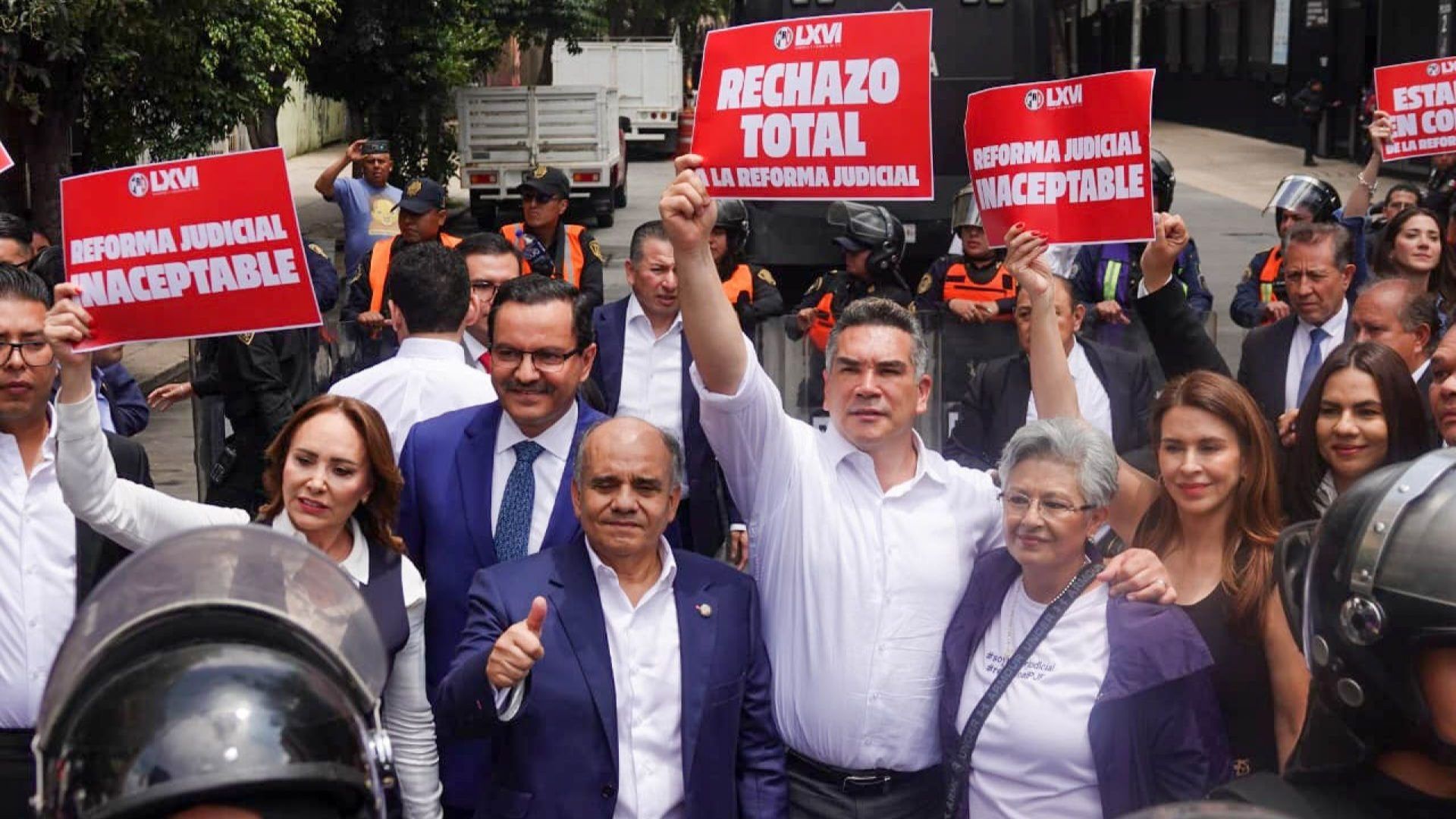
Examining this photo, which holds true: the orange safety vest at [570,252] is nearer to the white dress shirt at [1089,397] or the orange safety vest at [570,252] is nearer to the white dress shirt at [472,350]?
the white dress shirt at [472,350]

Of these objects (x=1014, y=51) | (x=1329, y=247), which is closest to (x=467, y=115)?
(x=1014, y=51)

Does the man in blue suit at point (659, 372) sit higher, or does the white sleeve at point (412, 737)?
the man in blue suit at point (659, 372)

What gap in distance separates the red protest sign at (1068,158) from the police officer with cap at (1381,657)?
332 centimetres

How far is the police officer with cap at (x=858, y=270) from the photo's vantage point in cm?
775

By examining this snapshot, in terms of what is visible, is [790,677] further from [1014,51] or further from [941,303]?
[1014,51]

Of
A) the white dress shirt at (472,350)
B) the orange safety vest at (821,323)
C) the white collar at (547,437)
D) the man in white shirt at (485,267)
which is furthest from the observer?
the orange safety vest at (821,323)

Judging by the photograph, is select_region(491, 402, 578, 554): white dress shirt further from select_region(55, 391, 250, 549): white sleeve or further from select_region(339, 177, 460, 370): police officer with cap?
select_region(339, 177, 460, 370): police officer with cap

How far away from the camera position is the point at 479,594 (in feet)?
12.1

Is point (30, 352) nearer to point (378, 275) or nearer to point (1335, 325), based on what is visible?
point (378, 275)

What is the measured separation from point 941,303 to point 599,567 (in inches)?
174

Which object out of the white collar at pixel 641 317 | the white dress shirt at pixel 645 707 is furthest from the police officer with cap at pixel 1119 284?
the white dress shirt at pixel 645 707

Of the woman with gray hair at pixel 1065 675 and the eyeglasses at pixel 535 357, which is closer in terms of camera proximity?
the woman with gray hair at pixel 1065 675

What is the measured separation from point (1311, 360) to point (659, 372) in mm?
2372

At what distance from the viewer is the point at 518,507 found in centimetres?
429
